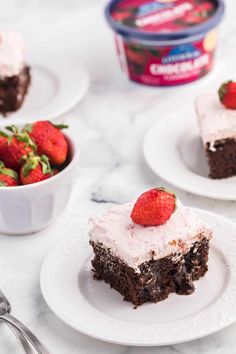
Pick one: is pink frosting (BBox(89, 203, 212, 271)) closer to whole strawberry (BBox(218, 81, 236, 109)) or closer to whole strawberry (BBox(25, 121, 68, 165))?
whole strawberry (BBox(25, 121, 68, 165))

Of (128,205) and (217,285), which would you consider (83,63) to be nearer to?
(128,205)

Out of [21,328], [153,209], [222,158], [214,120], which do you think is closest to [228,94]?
[214,120]

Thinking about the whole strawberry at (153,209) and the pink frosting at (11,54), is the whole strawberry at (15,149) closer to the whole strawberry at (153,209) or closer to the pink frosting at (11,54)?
the whole strawberry at (153,209)

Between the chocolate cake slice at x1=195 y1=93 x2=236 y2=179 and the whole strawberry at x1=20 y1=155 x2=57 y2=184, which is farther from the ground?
the whole strawberry at x1=20 y1=155 x2=57 y2=184

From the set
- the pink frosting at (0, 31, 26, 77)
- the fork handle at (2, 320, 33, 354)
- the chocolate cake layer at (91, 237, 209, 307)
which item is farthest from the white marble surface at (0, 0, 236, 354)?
the pink frosting at (0, 31, 26, 77)

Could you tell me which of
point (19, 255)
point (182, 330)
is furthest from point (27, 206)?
point (182, 330)

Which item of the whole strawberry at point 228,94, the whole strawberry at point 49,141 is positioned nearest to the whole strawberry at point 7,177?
the whole strawberry at point 49,141
